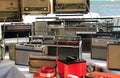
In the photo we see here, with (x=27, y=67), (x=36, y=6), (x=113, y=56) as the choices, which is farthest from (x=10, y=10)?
(x=113, y=56)

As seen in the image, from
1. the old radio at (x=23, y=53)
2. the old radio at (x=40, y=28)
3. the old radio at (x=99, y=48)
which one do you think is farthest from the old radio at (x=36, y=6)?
the old radio at (x=99, y=48)

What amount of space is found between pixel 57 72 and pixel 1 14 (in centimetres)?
84

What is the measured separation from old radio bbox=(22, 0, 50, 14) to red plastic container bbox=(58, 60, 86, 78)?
0.69m

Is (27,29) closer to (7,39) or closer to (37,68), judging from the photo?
(7,39)

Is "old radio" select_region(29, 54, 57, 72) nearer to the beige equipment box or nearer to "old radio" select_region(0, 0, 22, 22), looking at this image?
the beige equipment box

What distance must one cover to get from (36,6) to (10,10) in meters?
0.22

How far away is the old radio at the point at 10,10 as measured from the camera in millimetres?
1962

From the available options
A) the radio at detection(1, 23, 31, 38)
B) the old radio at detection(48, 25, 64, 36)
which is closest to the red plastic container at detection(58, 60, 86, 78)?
the old radio at detection(48, 25, 64, 36)

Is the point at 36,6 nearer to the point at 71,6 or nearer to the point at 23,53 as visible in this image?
the point at 71,6

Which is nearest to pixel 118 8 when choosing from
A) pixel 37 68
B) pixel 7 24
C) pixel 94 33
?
pixel 94 33

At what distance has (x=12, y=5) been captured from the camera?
1965 millimetres

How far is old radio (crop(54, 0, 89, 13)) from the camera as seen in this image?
196cm

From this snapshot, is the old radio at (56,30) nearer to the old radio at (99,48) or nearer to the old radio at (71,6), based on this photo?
the old radio at (71,6)

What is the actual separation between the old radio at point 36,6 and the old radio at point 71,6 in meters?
0.08
